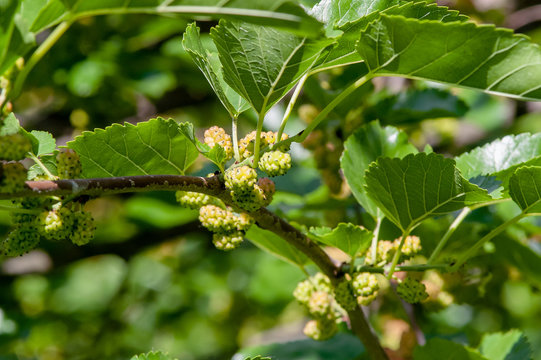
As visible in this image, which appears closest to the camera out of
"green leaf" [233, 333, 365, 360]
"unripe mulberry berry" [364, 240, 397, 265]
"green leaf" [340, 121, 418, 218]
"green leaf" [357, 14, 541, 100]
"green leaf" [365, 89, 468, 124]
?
"green leaf" [357, 14, 541, 100]

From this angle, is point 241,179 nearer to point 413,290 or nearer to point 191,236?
point 413,290

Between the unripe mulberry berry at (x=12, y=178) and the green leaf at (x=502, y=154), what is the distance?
0.84 m

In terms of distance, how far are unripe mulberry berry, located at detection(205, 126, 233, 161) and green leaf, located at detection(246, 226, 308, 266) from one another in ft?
0.87

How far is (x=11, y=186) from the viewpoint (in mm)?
728

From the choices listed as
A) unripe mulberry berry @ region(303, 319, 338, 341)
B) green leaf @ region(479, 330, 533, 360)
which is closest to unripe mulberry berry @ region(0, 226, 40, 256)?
unripe mulberry berry @ region(303, 319, 338, 341)

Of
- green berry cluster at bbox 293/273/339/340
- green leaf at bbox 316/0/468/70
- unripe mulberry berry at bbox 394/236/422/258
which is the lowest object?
green berry cluster at bbox 293/273/339/340

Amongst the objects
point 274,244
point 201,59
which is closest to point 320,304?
point 274,244

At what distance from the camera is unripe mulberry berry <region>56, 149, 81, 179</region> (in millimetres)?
904

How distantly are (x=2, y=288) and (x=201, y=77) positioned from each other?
1430 millimetres

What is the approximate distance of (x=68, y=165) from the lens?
90 cm

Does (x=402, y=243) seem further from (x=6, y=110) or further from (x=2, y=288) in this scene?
(x=2, y=288)

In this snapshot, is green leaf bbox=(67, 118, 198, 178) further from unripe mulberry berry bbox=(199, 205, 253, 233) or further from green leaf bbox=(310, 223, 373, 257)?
green leaf bbox=(310, 223, 373, 257)

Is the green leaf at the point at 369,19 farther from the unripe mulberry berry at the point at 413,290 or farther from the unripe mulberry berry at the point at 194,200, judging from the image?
the unripe mulberry berry at the point at 413,290

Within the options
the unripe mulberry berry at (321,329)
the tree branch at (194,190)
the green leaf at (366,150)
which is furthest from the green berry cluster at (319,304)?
the green leaf at (366,150)
